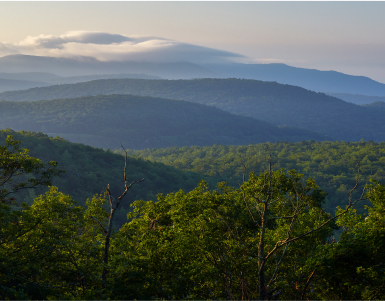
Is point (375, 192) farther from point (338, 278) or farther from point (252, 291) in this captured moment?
point (252, 291)

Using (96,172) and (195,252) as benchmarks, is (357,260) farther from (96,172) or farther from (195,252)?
(96,172)

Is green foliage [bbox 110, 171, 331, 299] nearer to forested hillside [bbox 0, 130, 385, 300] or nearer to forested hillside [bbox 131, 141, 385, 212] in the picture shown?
forested hillside [bbox 0, 130, 385, 300]

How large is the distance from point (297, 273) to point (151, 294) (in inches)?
255

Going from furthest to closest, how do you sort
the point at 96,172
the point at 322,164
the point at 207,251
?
the point at 322,164
the point at 96,172
the point at 207,251

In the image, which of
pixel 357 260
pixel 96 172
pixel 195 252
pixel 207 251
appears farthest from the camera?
pixel 96 172

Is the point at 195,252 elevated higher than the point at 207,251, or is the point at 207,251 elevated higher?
the point at 207,251

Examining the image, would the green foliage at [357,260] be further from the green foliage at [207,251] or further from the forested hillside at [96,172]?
the forested hillside at [96,172]

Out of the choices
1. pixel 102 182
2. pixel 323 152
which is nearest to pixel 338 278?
pixel 102 182

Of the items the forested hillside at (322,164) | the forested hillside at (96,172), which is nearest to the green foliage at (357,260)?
the forested hillside at (96,172)

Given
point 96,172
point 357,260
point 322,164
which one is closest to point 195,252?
point 357,260

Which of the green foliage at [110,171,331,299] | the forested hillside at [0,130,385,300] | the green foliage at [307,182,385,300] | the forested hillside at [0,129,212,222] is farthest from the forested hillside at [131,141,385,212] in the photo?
the green foliage at [307,182,385,300]

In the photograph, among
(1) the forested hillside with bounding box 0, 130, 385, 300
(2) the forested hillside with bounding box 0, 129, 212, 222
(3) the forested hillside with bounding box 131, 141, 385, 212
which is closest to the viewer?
(1) the forested hillside with bounding box 0, 130, 385, 300

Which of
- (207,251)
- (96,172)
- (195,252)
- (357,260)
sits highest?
(357,260)

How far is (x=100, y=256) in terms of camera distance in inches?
717
